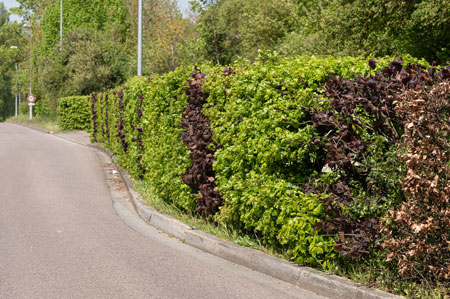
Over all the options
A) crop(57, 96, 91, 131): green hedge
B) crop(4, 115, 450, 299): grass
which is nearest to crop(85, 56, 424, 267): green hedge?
crop(4, 115, 450, 299): grass

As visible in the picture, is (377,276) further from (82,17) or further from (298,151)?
(82,17)

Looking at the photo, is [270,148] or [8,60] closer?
[270,148]

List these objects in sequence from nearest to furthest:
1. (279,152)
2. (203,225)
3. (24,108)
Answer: (279,152) → (203,225) → (24,108)

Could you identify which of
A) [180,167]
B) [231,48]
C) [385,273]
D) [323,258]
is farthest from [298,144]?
[231,48]

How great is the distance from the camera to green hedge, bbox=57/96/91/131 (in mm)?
32625

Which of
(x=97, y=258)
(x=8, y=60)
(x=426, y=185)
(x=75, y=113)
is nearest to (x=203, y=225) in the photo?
(x=97, y=258)

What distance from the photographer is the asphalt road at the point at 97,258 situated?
5.31 metres

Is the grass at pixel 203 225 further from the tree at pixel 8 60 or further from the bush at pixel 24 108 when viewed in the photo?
the tree at pixel 8 60

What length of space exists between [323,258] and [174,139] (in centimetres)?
396

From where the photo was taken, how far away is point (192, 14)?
177ft

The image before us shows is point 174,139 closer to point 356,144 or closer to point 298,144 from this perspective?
point 298,144

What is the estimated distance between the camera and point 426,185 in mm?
4352

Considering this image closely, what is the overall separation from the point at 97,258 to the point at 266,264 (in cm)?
213

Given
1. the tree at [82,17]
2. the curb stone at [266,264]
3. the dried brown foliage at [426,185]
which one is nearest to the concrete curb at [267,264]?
the curb stone at [266,264]
